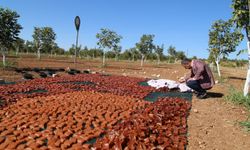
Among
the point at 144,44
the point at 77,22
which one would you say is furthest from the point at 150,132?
the point at 144,44

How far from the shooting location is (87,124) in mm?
3539

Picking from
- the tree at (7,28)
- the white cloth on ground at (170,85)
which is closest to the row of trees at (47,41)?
the tree at (7,28)

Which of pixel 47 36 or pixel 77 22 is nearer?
pixel 77 22

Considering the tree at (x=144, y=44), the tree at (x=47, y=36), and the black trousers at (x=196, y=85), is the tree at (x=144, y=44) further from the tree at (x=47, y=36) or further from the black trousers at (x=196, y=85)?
the black trousers at (x=196, y=85)

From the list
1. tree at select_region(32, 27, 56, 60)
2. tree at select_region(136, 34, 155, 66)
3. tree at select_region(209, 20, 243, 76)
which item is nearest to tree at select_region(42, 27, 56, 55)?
tree at select_region(32, 27, 56, 60)

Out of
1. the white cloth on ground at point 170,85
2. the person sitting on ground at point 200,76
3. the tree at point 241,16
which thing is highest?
the tree at point 241,16

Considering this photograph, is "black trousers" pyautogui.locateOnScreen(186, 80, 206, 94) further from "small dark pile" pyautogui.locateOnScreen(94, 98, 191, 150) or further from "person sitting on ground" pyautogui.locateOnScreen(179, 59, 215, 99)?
"small dark pile" pyautogui.locateOnScreen(94, 98, 191, 150)

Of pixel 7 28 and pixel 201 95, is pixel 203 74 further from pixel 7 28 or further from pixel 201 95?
pixel 7 28

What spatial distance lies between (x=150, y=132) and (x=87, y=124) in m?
0.99

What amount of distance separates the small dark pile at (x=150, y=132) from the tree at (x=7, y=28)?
41.4 ft

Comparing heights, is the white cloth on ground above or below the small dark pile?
above

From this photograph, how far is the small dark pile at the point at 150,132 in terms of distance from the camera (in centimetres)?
278

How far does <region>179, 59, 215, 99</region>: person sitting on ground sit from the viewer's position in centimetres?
621

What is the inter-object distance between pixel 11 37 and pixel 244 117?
14.0 meters
